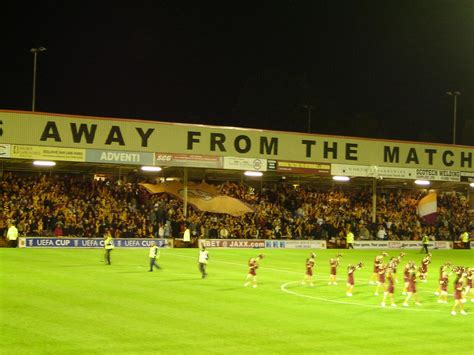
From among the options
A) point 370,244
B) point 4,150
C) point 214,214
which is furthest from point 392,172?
point 4,150

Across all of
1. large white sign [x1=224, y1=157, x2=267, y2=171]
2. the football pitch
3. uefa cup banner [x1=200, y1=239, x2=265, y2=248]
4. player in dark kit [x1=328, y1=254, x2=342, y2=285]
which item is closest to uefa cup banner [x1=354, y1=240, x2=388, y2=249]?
uefa cup banner [x1=200, y1=239, x2=265, y2=248]

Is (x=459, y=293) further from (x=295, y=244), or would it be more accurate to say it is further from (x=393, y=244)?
(x=393, y=244)

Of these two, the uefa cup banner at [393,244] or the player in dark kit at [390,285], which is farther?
the uefa cup banner at [393,244]

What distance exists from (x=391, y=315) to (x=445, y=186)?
4897cm

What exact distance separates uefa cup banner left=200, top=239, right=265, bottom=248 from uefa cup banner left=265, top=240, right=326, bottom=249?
719 mm

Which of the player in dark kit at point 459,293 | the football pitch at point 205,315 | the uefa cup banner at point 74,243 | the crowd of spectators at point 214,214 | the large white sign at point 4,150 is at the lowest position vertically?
the football pitch at point 205,315

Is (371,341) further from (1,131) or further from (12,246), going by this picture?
(1,131)

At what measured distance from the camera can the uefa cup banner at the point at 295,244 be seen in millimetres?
55250

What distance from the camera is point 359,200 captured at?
6694cm

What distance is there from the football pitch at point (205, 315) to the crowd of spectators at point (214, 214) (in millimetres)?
13536

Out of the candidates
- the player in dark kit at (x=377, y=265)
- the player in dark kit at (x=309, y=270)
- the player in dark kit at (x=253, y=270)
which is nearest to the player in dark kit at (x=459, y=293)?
the player in dark kit at (x=377, y=265)

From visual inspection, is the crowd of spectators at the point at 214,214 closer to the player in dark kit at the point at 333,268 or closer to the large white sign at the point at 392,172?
the large white sign at the point at 392,172

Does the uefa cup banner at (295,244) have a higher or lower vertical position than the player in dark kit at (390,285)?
higher

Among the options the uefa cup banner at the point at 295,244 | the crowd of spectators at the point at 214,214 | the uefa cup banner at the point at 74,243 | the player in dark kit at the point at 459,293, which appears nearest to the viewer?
the player in dark kit at the point at 459,293
